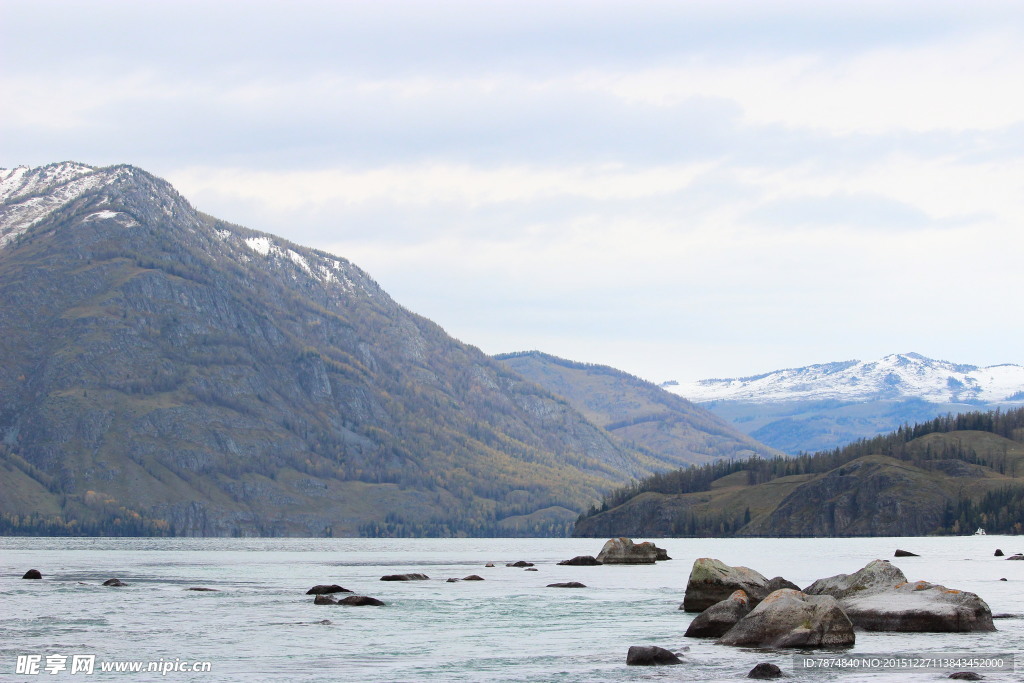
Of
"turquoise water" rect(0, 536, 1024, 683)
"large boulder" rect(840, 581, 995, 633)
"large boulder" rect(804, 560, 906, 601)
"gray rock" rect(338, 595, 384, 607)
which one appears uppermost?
"large boulder" rect(804, 560, 906, 601)

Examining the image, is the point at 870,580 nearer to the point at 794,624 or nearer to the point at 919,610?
the point at 919,610

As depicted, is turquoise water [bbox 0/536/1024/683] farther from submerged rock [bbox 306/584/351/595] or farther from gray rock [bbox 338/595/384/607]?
gray rock [bbox 338/595/384/607]

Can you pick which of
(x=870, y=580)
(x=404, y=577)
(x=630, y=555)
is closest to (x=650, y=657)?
(x=870, y=580)

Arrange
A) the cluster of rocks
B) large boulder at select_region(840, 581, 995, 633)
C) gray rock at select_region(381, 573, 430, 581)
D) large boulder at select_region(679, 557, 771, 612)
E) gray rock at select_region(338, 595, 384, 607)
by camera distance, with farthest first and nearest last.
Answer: gray rock at select_region(381, 573, 430, 581) < gray rock at select_region(338, 595, 384, 607) < large boulder at select_region(679, 557, 771, 612) < large boulder at select_region(840, 581, 995, 633) < the cluster of rocks

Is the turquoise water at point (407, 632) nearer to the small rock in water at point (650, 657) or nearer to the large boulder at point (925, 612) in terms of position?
the small rock in water at point (650, 657)

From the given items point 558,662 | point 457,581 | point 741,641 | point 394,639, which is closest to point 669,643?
point 741,641

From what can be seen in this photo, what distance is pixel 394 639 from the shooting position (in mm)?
74062

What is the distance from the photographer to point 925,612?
71.9 meters

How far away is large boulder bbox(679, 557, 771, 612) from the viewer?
268ft

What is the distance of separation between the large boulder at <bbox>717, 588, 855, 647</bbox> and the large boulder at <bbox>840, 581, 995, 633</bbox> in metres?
7.87

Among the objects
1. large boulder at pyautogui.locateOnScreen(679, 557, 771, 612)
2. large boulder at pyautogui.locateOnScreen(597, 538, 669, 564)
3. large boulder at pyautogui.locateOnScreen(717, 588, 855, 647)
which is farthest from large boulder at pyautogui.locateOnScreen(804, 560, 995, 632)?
large boulder at pyautogui.locateOnScreen(597, 538, 669, 564)

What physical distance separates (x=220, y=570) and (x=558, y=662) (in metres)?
131

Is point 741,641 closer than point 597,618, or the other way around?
point 741,641

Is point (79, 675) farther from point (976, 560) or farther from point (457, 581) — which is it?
point (976, 560)
